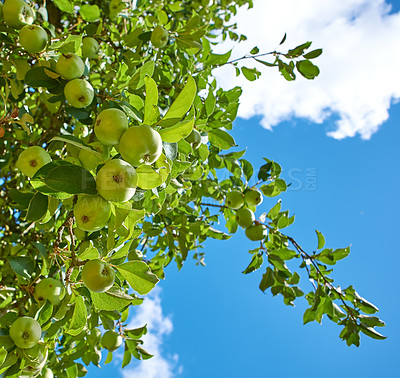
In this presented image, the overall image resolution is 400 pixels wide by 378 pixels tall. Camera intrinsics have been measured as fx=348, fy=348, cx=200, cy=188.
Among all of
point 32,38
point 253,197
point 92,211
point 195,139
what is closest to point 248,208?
point 253,197

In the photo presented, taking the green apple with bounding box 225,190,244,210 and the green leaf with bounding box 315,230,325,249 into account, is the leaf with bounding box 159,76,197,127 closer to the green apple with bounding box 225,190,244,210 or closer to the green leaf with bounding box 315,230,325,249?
the green apple with bounding box 225,190,244,210

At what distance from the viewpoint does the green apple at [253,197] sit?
7.25 ft

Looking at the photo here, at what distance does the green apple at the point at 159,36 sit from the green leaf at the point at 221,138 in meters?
0.62

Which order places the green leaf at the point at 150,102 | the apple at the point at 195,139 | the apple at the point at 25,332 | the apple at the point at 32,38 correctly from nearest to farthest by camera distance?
the green leaf at the point at 150,102 < the apple at the point at 25,332 < the apple at the point at 32,38 < the apple at the point at 195,139

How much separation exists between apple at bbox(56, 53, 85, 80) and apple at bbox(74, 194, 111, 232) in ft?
2.02

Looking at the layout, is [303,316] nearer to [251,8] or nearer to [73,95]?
[73,95]

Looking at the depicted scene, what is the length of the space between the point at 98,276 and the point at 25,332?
1.53ft

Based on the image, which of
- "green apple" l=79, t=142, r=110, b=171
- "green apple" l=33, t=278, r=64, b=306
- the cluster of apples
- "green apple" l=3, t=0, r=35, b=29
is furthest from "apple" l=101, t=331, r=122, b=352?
"green apple" l=3, t=0, r=35, b=29

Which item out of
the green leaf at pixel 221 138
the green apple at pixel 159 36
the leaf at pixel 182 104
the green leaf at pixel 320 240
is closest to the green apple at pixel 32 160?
the leaf at pixel 182 104

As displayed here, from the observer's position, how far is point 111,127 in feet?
3.47

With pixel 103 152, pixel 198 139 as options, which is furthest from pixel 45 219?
pixel 198 139

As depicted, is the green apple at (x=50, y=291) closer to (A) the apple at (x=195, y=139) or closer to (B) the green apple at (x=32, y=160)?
(B) the green apple at (x=32, y=160)

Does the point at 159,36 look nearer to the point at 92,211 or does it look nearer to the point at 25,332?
the point at 92,211

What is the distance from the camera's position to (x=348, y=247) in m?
2.03
